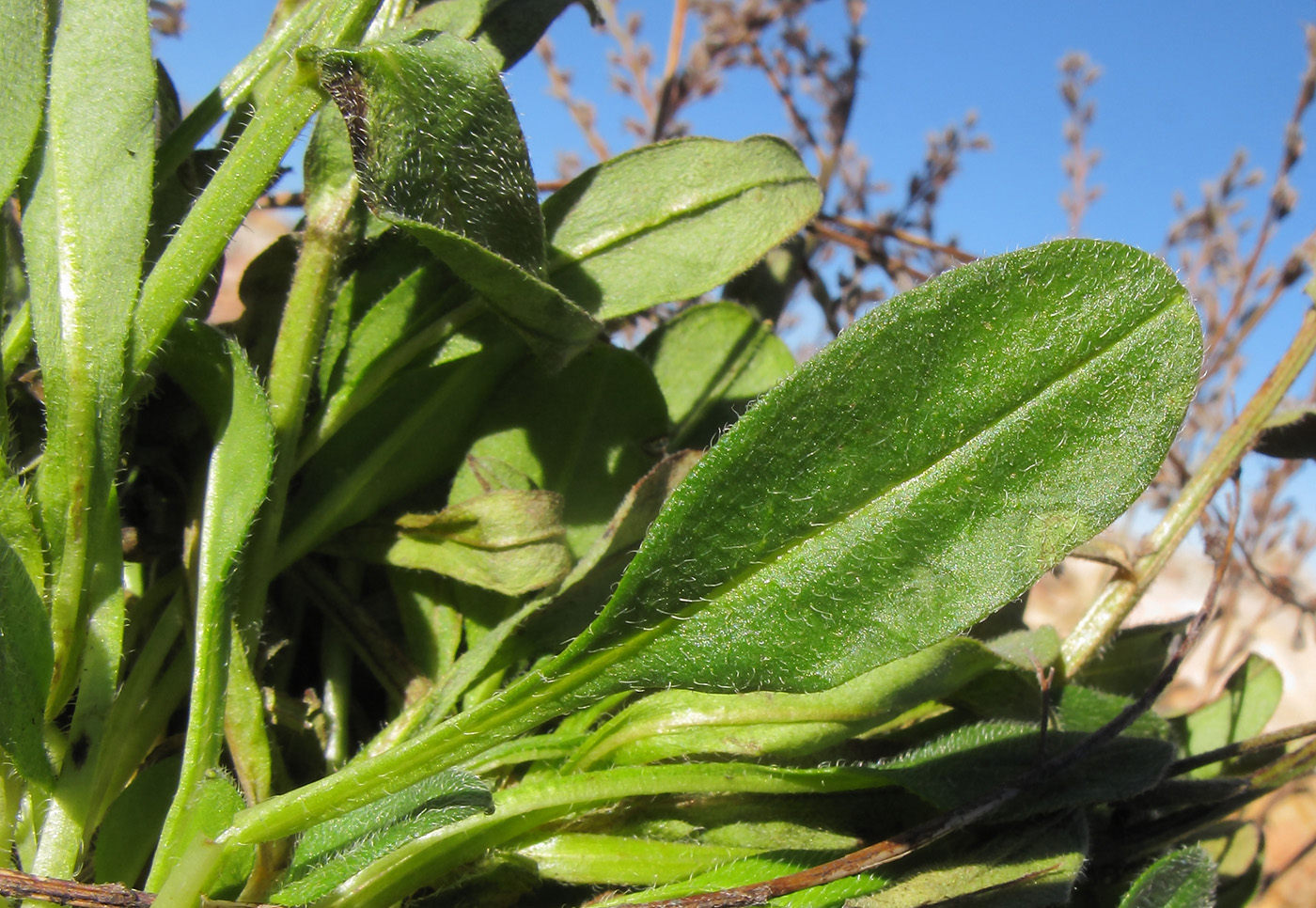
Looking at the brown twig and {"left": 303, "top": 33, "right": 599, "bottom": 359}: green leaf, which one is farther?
{"left": 303, "top": 33, "right": 599, "bottom": 359}: green leaf

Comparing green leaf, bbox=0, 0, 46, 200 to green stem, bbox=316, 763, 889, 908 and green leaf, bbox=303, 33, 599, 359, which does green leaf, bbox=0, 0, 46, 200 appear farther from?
green stem, bbox=316, 763, 889, 908

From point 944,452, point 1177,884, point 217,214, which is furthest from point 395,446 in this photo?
point 1177,884

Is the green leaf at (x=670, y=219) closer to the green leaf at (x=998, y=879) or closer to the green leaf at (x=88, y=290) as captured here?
the green leaf at (x=88, y=290)

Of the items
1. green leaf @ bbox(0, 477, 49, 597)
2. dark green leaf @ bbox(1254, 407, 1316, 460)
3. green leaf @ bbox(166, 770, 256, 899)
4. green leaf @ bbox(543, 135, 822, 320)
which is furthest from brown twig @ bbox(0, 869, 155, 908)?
dark green leaf @ bbox(1254, 407, 1316, 460)

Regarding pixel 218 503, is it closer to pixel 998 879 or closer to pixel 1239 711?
pixel 998 879

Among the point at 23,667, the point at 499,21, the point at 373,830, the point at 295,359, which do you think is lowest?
the point at 373,830

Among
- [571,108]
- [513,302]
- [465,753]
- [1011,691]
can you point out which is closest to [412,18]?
[513,302]
